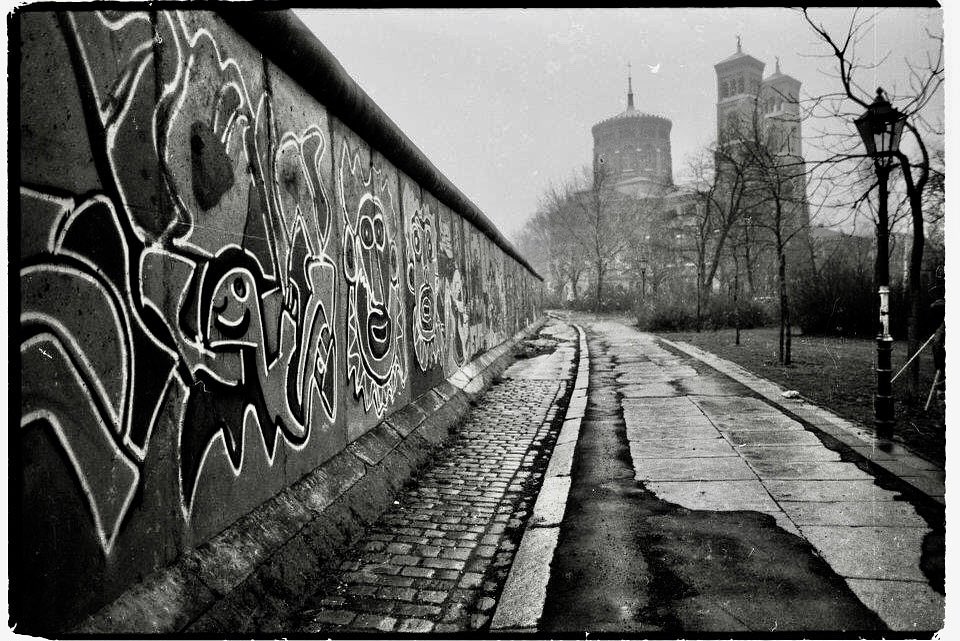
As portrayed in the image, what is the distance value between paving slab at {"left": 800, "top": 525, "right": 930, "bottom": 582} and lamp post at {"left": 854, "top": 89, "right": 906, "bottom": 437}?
8.20 ft

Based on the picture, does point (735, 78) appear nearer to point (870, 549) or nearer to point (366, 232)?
point (366, 232)

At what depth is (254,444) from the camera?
3152 millimetres

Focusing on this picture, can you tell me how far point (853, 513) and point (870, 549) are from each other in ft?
2.03

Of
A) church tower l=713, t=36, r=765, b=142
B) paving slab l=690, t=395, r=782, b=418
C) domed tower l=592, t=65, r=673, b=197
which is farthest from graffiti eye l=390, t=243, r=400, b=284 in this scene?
church tower l=713, t=36, r=765, b=142

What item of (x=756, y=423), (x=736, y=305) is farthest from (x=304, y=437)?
(x=736, y=305)

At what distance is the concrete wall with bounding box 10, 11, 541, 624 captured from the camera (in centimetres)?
196

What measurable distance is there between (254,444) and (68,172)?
1.61 metres

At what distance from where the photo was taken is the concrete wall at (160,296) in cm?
196

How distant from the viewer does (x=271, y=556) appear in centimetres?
296

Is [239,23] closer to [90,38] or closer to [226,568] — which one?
[90,38]

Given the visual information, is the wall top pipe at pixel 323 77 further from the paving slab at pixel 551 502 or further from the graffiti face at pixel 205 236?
the paving slab at pixel 551 502

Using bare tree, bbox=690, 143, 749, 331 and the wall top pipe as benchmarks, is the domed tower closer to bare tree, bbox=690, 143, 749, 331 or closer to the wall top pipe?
bare tree, bbox=690, 143, 749, 331

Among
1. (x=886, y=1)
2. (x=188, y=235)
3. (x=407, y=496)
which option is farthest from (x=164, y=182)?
(x=886, y=1)

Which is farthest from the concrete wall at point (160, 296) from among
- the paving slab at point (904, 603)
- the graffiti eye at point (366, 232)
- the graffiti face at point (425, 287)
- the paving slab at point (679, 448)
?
the paving slab at point (904, 603)
